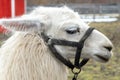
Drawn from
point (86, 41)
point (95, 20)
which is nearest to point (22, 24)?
point (86, 41)

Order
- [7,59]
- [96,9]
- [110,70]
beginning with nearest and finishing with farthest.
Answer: [7,59] → [110,70] → [96,9]

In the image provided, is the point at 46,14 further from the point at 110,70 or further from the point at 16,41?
the point at 110,70

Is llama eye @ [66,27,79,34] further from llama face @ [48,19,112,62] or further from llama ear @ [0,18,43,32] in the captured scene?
llama ear @ [0,18,43,32]

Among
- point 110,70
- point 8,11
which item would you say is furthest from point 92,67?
point 8,11

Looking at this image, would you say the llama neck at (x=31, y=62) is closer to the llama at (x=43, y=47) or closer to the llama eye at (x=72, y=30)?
the llama at (x=43, y=47)

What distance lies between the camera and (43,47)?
15.0 feet

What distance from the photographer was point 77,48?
15.2 ft

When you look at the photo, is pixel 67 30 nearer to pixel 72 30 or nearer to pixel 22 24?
pixel 72 30

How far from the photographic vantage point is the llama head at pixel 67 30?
4.52 meters

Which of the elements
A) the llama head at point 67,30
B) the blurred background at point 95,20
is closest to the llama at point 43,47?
the llama head at point 67,30

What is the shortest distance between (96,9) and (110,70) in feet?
50.7

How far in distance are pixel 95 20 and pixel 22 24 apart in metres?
17.1

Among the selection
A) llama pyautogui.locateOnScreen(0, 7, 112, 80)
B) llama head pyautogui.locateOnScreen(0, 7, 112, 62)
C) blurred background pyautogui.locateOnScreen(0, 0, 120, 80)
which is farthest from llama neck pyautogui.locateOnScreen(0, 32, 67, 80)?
blurred background pyautogui.locateOnScreen(0, 0, 120, 80)

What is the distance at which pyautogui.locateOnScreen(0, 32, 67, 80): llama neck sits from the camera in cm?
438
